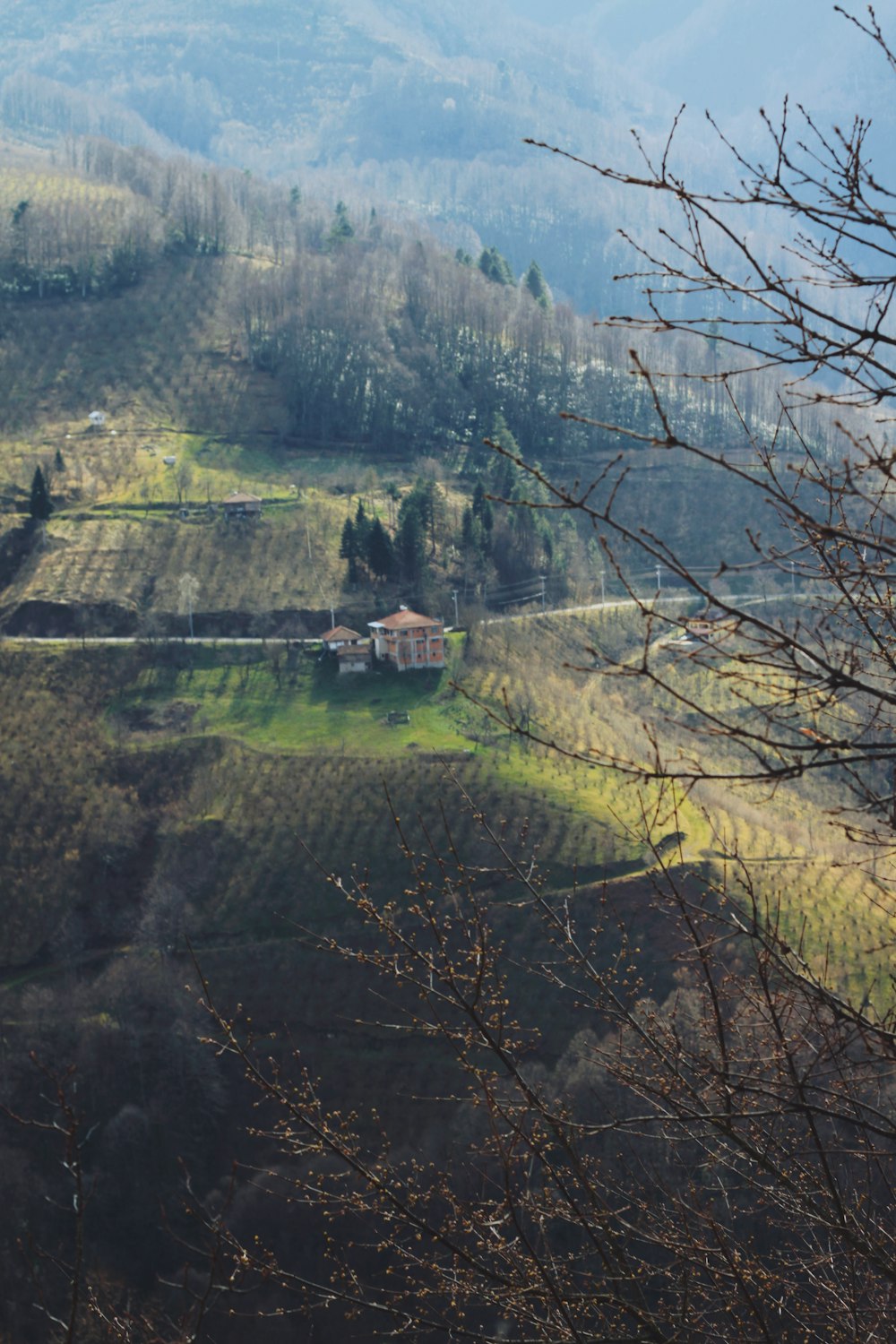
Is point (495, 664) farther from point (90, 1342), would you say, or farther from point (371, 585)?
point (90, 1342)

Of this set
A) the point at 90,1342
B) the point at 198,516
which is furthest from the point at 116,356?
the point at 90,1342

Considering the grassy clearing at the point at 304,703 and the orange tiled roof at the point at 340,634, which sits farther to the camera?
the orange tiled roof at the point at 340,634

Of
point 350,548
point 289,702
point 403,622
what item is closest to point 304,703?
point 289,702

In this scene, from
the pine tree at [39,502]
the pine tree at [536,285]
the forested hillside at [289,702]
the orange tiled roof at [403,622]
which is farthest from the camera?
the pine tree at [536,285]

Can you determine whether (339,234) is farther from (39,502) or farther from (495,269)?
(39,502)

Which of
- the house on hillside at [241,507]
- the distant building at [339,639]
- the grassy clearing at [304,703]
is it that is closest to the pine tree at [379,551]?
the distant building at [339,639]

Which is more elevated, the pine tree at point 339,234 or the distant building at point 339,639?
the pine tree at point 339,234

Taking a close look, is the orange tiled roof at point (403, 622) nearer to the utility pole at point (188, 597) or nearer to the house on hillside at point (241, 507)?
the utility pole at point (188, 597)
